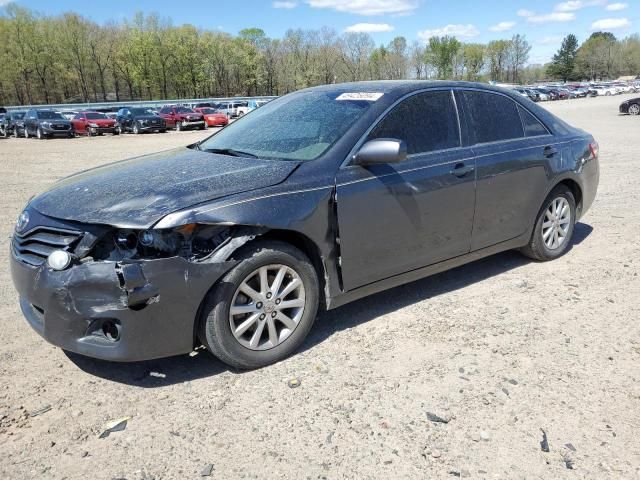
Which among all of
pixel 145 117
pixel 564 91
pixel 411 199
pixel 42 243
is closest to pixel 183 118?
pixel 145 117

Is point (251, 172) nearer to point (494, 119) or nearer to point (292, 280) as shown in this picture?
point (292, 280)

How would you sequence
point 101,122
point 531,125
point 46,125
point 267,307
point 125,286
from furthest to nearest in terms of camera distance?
1. point 101,122
2. point 46,125
3. point 531,125
4. point 267,307
5. point 125,286

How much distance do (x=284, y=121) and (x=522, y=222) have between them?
7.54 feet

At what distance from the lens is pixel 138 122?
31.3 meters

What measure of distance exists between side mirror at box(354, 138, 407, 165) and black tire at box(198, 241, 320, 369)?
2.50 ft

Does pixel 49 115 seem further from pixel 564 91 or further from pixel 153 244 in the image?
pixel 564 91

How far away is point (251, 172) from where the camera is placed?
3.42 meters

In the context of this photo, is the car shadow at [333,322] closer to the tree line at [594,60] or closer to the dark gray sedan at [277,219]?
the dark gray sedan at [277,219]

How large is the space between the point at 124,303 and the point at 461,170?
2649mm

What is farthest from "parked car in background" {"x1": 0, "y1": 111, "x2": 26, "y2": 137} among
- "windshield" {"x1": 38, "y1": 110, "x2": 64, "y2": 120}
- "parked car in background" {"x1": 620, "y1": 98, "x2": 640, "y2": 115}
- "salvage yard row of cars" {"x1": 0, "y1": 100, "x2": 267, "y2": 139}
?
"parked car in background" {"x1": 620, "y1": 98, "x2": 640, "y2": 115}

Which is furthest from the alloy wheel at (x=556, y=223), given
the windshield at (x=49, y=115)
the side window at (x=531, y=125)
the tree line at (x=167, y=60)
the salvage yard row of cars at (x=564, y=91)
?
the tree line at (x=167, y=60)

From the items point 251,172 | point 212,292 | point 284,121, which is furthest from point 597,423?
point 284,121

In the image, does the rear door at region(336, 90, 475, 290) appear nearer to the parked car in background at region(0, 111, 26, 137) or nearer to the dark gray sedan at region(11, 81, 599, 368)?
the dark gray sedan at region(11, 81, 599, 368)

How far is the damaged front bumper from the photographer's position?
2914 mm
